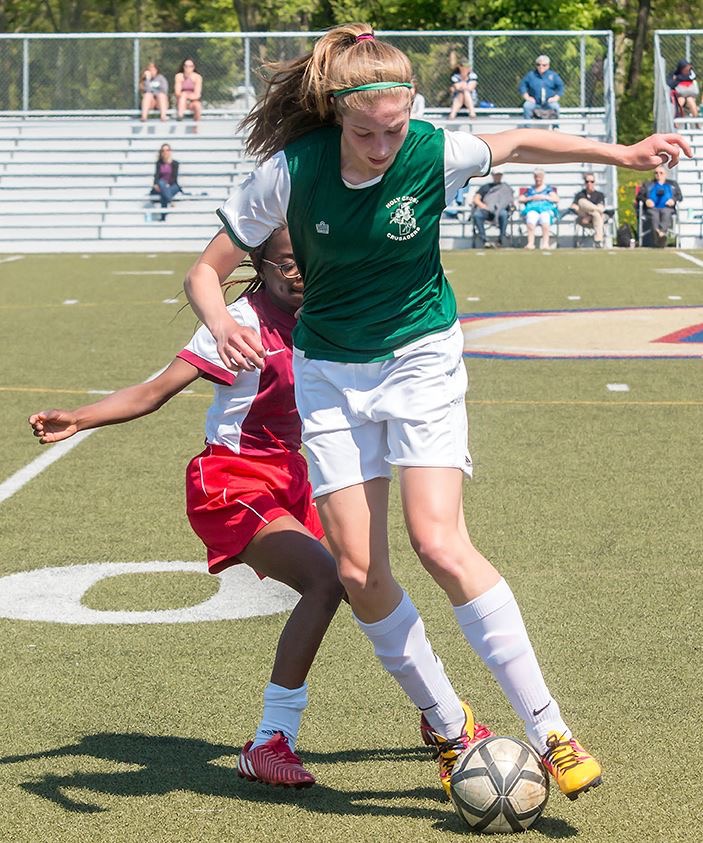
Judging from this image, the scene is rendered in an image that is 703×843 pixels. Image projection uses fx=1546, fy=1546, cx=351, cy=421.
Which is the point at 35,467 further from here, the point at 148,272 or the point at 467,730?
the point at 148,272

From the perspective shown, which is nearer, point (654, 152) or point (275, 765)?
point (275, 765)

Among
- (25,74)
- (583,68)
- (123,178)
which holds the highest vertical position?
(583,68)

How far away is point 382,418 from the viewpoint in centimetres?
417

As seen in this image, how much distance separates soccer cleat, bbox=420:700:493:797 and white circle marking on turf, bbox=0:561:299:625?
1805 mm

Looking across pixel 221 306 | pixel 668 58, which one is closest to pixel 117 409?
pixel 221 306

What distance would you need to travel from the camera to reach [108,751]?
467cm

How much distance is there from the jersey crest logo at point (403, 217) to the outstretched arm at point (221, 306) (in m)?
0.44

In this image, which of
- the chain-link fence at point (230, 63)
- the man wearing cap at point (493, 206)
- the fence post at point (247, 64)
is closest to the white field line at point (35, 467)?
the man wearing cap at point (493, 206)

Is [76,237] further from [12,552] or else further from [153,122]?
[12,552]

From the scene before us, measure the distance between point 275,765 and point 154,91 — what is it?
→ 96.6 feet

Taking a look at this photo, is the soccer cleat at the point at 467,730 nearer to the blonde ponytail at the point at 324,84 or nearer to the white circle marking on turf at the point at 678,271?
the blonde ponytail at the point at 324,84

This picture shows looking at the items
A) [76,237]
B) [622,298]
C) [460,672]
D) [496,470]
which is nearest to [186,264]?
→ [76,237]

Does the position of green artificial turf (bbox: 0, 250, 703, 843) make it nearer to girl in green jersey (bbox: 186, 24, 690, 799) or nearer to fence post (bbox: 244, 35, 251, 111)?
girl in green jersey (bbox: 186, 24, 690, 799)

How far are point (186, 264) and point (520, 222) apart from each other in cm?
714
